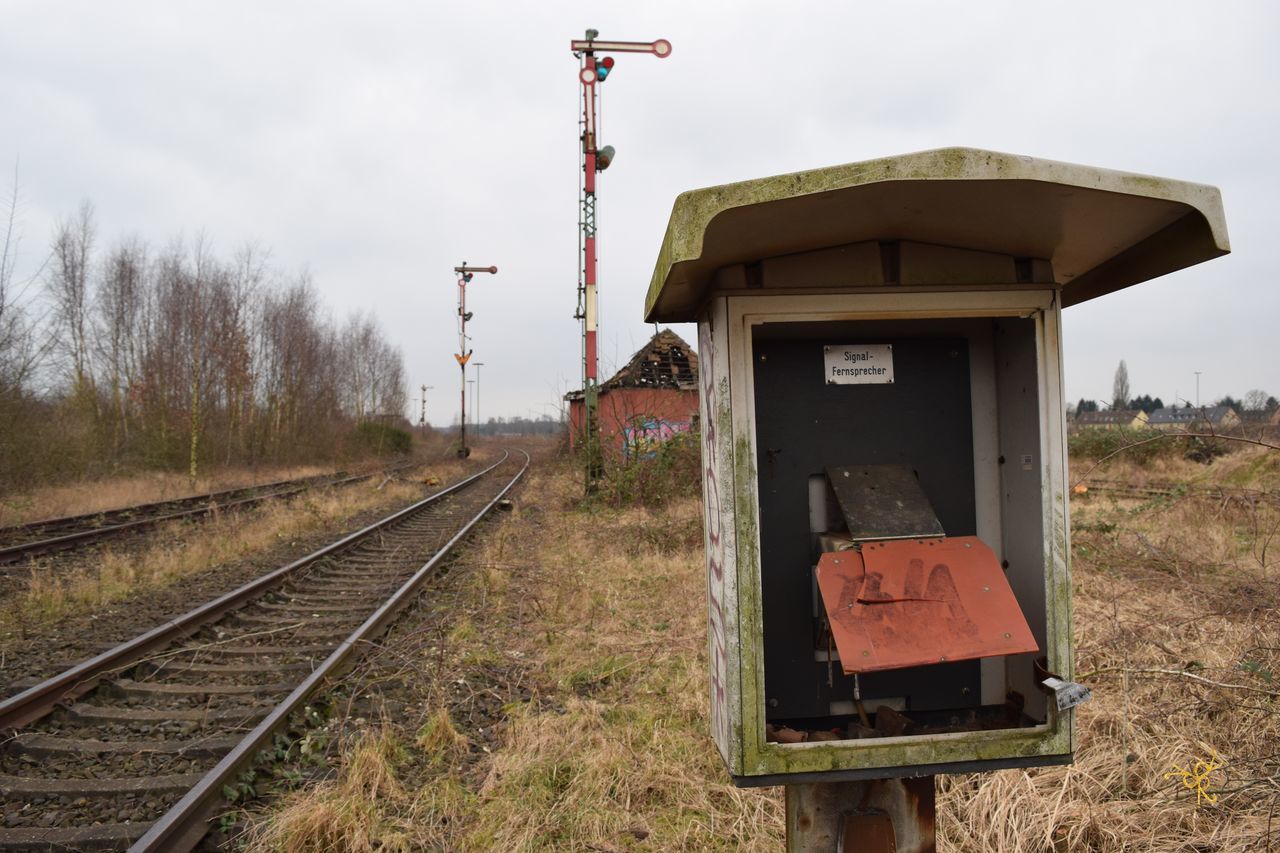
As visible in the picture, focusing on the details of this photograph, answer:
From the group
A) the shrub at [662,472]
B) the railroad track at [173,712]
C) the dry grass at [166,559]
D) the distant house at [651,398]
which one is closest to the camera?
the railroad track at [173,712]

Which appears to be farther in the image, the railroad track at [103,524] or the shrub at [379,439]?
the shrub at [379,439]

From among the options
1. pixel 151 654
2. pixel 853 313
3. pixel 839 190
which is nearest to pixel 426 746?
pixel 151 654

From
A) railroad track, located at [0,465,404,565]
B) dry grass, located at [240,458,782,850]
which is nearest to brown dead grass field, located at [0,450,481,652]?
railroad track, located at [0,465,404,565]

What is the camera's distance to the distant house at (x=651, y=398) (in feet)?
43.5

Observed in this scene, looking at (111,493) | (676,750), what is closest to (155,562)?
(676,750)

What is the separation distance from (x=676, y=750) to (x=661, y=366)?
62.8ft

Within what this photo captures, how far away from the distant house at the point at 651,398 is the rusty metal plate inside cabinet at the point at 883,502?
1061 centimetres

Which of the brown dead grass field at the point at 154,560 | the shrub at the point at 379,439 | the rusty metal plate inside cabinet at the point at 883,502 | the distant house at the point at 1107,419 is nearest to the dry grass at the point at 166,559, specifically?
the brown dead grass field at the point at 154,560

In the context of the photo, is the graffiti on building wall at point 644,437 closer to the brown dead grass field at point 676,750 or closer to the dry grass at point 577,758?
the dry grass at point 577,758

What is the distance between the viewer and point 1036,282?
1980mm

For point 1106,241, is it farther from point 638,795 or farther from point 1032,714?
point 638,795

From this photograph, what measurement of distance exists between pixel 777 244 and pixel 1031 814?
2558 millimetres

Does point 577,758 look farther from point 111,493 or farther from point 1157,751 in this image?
point 111,493

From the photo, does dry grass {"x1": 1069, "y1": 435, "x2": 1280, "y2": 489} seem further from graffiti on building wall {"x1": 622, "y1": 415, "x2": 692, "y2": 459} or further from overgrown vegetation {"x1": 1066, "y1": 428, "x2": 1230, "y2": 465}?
graffiti on building wall {"x1": 622, "y1": 415, "x2": 692, "y2": 459}
